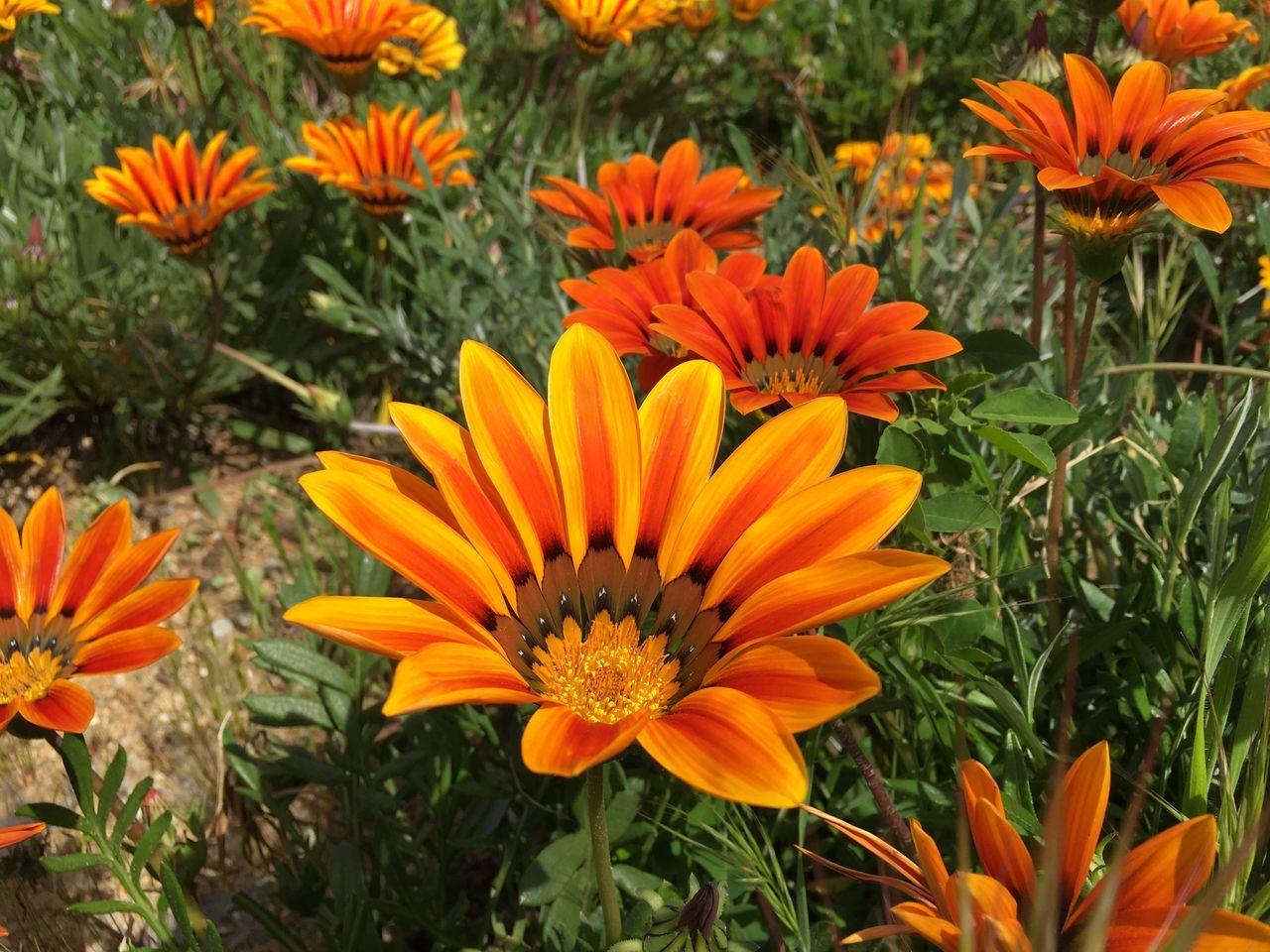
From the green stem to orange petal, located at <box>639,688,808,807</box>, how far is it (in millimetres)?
102

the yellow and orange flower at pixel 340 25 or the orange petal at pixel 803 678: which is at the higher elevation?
the yellow and orange flower at pixel 340 25

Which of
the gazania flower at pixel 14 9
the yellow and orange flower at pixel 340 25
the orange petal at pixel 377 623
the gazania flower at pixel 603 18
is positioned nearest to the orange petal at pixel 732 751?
the orange petal at pixel 377 623

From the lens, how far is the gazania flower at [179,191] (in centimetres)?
238

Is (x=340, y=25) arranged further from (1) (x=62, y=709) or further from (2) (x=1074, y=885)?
(2) (x=1074, y=885)

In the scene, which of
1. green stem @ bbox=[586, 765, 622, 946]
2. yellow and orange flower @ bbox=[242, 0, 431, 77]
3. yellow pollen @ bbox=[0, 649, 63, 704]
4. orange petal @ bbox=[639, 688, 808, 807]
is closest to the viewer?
orange petal @ bbox=[639, 688, 808, 807]

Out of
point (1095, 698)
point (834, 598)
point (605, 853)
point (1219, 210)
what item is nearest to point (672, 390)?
point (834, 598)

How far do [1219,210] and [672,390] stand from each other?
0.65 meters

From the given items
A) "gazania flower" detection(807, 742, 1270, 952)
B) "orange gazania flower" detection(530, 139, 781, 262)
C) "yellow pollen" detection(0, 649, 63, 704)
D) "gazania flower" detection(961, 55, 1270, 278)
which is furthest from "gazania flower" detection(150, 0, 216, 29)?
"gazania flower" detection(807, 742, 1270, 952)

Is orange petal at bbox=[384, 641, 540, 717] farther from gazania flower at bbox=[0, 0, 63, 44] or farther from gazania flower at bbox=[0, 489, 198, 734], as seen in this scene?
gazania flower at bbox=[0, 0, 63, 44]

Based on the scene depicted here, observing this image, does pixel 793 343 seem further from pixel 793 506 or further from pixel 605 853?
pixel 605 853

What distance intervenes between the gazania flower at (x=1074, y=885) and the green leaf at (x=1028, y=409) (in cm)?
49

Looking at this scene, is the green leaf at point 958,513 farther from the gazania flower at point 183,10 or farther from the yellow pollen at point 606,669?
the gazania flower at point 183,10

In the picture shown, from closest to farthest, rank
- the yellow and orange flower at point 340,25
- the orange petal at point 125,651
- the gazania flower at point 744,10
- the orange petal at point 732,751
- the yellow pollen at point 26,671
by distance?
the orange petal at point 732,751 → the orange petal at point 125,651 → the yellow pollen at point 26,671 → the yellow and orange flower at point 340,25 → the gazania flower at point 744,10

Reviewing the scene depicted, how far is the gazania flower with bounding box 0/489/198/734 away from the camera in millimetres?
1283
